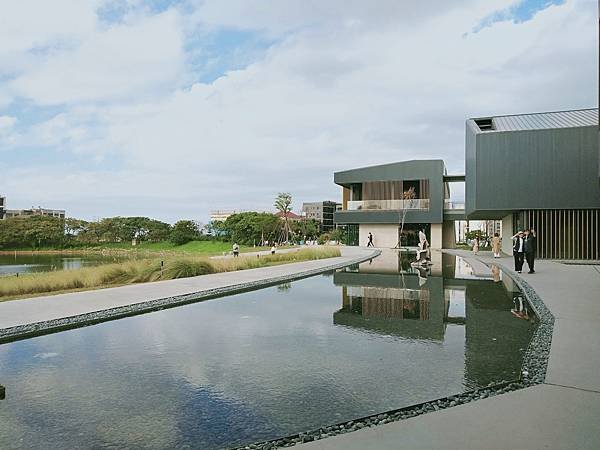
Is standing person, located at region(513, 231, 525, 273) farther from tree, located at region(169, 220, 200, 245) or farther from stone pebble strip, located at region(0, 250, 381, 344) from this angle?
tree, located at region(169, 220, 200, 245)

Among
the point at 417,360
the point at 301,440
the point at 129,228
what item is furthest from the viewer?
the point at 129,228

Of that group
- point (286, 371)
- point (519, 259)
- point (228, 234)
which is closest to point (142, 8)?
point (286, 371)

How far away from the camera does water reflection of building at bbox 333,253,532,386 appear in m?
5.39

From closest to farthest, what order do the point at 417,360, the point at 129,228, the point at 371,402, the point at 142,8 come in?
1. the point at 371,402
2. the point at 417,360
3. the point at 142,8
4. the point at 129,228

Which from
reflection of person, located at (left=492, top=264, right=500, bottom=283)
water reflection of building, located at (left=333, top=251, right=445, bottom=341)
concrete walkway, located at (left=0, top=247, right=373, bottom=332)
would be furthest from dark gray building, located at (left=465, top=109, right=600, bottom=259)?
concrete walkway, located at (left=0, top=247, right=373, bottom=332)

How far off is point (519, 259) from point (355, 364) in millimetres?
12192

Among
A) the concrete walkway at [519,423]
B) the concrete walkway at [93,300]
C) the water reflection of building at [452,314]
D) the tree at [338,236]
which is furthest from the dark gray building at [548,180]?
→ the tree at [338,236]

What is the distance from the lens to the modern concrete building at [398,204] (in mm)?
40688

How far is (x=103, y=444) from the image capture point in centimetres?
326

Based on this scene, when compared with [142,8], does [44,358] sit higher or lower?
lower

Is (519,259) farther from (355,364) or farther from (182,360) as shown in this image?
(182,360)

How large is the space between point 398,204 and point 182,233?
93.0 feet

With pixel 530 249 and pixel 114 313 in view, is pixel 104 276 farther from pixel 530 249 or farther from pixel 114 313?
pixel 530 249

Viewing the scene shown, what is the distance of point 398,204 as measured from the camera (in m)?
42.0
